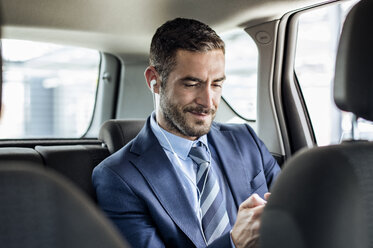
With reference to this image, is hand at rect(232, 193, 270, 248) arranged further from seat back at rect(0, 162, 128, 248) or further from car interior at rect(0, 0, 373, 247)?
seat back at rect(0, 162, 128, 248)

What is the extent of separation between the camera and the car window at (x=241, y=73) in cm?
266

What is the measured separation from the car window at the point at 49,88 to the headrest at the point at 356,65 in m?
1.97

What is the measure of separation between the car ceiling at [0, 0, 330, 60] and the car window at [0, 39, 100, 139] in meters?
0.27

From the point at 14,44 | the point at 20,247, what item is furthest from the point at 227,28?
the point at 20,247

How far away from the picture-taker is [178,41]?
5.64 ft

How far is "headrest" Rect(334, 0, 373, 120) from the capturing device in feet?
3.34

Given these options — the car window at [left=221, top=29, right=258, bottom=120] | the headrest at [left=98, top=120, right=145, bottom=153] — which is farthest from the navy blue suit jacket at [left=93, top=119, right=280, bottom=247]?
the car window at [left=221, top=29, right=258, bottom=120]

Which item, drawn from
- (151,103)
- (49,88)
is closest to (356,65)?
(151,103)

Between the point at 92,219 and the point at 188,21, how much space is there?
119 centimetres

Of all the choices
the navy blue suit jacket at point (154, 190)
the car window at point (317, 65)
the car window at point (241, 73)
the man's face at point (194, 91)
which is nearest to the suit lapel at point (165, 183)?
the navy blue suit jacket at point (154, 190)

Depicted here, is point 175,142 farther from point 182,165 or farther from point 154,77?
point 154,77

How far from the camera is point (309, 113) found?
2.48m

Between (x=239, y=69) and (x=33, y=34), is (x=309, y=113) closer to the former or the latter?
(x=239, y=69)

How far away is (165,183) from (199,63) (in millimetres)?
429
